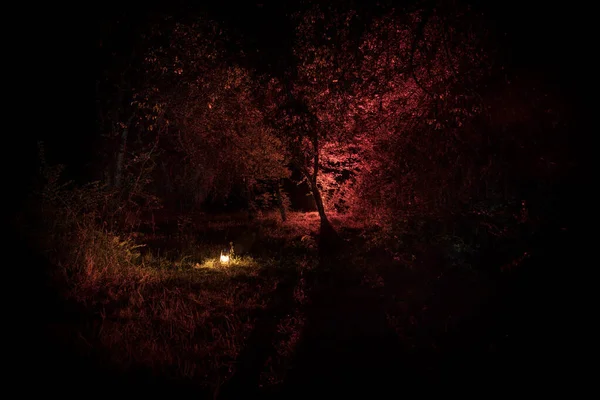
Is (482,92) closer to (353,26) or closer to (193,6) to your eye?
(353,26)

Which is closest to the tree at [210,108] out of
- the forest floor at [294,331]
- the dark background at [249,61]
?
the dark background at [249,61]

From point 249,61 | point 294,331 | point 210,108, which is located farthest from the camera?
point 210,108

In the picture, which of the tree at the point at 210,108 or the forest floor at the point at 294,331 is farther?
the tree at the point at 210,108

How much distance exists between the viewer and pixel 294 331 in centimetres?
514

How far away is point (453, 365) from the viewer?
4.14 meters

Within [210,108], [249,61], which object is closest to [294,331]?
[249,61]

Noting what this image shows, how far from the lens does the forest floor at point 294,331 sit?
3775 mm

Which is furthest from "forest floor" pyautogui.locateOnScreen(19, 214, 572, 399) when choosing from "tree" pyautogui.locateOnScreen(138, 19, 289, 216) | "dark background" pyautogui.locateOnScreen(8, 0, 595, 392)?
"tree" pyautogui.locateOnScreen(138, 19, 289, 216)

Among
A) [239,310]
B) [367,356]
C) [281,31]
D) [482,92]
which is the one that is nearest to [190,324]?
[239,310]

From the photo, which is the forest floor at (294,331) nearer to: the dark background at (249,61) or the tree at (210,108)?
the dark background at (249,61)

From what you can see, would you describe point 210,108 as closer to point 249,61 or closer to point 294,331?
point 249,61

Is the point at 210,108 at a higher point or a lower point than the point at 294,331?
higher

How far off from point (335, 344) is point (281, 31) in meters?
4.64

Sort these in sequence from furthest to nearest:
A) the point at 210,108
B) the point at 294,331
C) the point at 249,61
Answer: the point at 210,108 → the point at 249,61 → the point at 294,331
